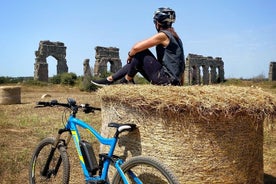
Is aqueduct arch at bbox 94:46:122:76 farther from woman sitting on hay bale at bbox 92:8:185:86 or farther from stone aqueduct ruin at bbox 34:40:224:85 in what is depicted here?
woman sitting on hay bale at bbox 92:8:185:86

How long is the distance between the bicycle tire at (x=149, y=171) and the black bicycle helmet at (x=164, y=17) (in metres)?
1.88

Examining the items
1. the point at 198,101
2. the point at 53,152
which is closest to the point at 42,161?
the point at 53,152

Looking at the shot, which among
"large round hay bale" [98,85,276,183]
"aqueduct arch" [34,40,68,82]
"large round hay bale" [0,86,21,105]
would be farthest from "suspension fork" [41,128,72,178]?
"aqueduct arch" [34,40,68,82]

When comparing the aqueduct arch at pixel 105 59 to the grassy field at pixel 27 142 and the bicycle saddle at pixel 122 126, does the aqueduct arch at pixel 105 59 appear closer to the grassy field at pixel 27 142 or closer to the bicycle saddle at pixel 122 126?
the grassy field at pixel 27 142

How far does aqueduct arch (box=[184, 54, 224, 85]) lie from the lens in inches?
1812

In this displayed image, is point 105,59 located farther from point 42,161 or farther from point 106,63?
point 42,161

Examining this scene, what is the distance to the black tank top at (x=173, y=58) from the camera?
4.23 m

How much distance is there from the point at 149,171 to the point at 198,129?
1.92 feet

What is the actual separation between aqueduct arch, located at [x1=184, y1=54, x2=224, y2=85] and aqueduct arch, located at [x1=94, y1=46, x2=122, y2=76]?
9.24 m

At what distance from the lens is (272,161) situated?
5.80 m

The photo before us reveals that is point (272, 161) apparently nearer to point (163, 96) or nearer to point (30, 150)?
point (163, 96)

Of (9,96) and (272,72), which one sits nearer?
(9,96)

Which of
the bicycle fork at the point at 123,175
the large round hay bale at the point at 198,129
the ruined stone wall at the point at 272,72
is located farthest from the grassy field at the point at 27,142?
the ruined stone wall at the point at 272,72

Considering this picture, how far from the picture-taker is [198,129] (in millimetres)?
3240
